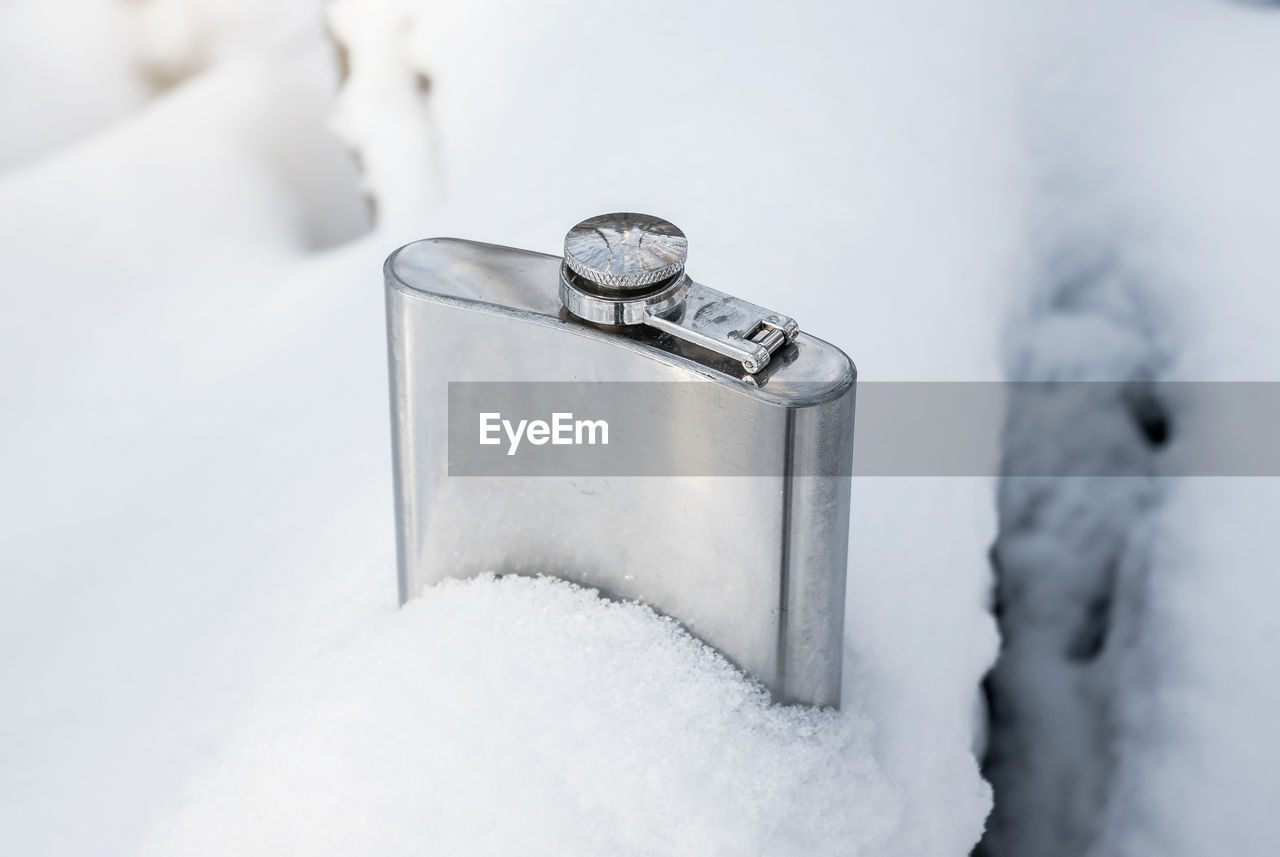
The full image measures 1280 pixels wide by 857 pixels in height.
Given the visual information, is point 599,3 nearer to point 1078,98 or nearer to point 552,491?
point 1078,98

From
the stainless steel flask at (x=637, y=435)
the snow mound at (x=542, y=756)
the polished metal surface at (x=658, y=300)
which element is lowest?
the snow mound at (x=542, y=756)

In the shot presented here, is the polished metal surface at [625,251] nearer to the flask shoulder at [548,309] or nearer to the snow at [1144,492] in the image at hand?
the flask shoulder at [548,309]

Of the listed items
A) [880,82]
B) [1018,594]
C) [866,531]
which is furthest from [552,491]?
[880,82]

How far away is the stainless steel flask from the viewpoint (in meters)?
0.43

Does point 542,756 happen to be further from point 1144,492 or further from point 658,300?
point 1144,492

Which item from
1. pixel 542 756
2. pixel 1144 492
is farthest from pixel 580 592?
pixel 1144 492

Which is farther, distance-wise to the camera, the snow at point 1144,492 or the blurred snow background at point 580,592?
the snow at point 1144,492

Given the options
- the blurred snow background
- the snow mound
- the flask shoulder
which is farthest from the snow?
the flask shoulder

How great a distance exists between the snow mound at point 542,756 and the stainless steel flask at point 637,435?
2 centimetres

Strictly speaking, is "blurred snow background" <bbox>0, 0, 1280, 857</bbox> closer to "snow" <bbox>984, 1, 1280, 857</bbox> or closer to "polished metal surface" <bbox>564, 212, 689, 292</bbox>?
"snow" <bbox>984, 1, 1280, 857</bbox>

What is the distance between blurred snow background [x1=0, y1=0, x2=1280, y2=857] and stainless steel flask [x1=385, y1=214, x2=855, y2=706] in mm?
25

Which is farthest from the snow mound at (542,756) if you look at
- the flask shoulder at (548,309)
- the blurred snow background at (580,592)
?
the flask shoulder at (548,309)

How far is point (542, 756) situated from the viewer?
455mm

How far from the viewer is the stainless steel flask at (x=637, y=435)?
428mm
